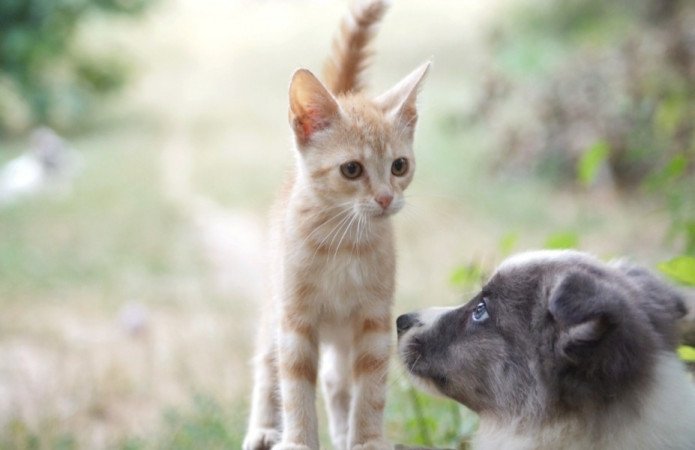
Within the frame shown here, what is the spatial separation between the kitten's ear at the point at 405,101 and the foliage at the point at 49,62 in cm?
416

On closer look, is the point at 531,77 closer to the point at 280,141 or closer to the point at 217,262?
the point at 280,141

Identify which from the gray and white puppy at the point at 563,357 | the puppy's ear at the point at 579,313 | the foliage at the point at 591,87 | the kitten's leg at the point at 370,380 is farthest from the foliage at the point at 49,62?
the puppy's ear at the point at 579,313

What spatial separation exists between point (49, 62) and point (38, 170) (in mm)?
1002

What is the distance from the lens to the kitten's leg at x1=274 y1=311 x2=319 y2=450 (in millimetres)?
1945

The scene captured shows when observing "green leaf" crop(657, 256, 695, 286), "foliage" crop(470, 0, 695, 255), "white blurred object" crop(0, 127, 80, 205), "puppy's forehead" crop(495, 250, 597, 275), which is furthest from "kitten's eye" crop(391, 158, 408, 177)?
"white blurred object" crop(0, 127, 80, 205)

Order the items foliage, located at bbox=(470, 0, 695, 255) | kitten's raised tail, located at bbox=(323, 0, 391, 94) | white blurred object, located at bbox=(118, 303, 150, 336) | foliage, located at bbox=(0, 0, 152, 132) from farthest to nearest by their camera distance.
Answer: foliage, located at bbox=(0, 0, 152, 132), foliage, located at bbox=(470, 0, 695, 255), white blurred object, located at bbox=(118, 303, 150, 336), kitten's raised tail, located at bbox=(323, 0, 391, 94)

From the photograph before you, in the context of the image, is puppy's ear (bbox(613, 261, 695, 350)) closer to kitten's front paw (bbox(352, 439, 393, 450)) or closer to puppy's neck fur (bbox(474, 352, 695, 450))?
puppy's neck fur (bbox(474, 352, 695, 450))

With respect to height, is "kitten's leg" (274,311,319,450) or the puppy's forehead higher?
the puppy's forehead

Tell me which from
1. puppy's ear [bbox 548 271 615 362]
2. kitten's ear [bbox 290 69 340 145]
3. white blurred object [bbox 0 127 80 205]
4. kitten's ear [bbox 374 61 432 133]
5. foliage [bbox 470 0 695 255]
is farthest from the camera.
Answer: white blurred object [bbox 0 127 80 205]

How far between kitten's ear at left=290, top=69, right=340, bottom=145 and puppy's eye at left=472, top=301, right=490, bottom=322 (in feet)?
1.82

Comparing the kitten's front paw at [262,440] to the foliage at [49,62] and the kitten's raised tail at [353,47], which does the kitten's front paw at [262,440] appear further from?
the foliage at [49,62]

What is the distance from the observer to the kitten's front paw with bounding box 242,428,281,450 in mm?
2121

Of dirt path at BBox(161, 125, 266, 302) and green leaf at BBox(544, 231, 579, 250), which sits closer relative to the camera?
green leaf at BBox(544, 231, 579, 250)

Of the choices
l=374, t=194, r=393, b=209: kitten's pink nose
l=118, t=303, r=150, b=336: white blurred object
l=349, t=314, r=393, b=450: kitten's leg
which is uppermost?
l=374, t=194, r=393, b=209: kitten's pink nose
